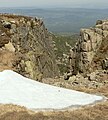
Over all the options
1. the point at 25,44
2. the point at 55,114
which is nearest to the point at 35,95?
the point at 55,114

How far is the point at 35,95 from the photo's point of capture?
29.5m

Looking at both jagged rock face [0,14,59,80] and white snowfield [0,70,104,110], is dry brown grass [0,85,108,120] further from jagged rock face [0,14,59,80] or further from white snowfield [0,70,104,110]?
jagged rock face [0,14,59,80]

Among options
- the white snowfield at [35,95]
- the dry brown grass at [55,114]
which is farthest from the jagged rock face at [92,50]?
the dry brown grass at [55,114]

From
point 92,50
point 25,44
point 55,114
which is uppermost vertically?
point 55,114

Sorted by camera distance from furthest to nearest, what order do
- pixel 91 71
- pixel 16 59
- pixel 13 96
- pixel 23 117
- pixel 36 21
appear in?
pixel 36 21, pixel 91 71, pixel 16 59, pixel 13 96, pixel 23 117

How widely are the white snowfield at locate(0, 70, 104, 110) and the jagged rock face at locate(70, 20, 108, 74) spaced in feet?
86.2

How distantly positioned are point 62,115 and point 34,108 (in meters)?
3.24

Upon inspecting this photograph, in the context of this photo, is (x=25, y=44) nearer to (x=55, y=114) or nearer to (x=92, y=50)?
(x=92, y=50)

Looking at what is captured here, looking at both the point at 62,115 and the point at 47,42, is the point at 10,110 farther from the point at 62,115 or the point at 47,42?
the point at 47,42

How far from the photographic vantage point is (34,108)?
26.8 meters

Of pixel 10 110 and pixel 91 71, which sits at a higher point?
pixel 10 110

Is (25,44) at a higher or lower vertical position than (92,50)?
lower

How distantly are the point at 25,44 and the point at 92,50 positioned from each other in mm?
35287

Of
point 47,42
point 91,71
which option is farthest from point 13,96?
point 47,42
